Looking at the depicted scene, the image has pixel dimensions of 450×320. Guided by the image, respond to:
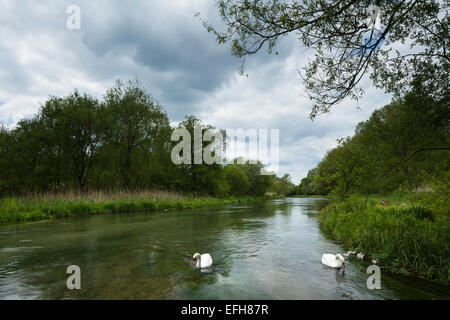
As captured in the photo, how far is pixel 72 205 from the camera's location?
55.4ft

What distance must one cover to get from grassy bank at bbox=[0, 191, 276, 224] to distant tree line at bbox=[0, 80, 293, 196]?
2951 millimetres

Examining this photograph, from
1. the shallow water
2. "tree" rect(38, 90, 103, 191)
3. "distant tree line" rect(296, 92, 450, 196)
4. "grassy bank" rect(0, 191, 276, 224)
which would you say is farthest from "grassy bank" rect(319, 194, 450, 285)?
"tree" rect(38, 90, 103, 191)

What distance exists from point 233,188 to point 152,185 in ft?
87.3

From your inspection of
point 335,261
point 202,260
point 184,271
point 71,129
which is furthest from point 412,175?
point 71,129

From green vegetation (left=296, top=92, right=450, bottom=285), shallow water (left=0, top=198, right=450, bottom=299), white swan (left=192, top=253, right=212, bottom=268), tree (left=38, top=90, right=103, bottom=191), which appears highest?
tree (left=38, top=90, right=103, bottom=191)

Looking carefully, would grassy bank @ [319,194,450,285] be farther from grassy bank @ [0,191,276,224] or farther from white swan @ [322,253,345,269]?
grassy bank @ [0,191,276,224]

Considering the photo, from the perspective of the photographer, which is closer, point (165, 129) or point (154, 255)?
point (154, 255)

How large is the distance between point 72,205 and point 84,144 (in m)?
11.8

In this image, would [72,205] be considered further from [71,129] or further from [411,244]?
[411,244]

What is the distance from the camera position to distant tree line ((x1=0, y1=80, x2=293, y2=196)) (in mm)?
25547

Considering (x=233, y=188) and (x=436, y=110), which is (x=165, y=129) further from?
(x=436, y=110)

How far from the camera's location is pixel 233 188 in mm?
61781
